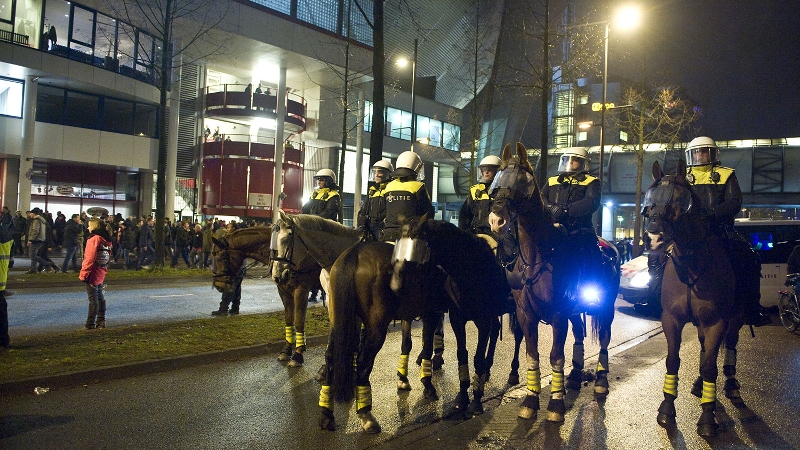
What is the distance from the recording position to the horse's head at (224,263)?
9602 millimetres

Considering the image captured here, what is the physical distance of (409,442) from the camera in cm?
548

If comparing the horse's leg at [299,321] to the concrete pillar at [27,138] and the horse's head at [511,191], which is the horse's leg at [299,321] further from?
the concrete pillar at [27,138]

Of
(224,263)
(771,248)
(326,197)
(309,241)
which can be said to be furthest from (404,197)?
(771,248)

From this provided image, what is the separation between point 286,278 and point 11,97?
2525 centimetres

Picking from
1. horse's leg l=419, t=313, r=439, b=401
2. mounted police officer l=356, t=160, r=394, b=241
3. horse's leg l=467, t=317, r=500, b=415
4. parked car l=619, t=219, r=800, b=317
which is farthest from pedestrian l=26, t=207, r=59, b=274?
parked car l=619, t=219, r=800, b=317

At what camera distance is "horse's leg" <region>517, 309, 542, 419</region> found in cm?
629

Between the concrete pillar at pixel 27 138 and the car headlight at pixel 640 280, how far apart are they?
2541 cm

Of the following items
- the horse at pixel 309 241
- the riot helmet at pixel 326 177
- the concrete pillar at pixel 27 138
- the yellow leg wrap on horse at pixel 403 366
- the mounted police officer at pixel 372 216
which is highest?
the concrete pillar at pixel 27 138

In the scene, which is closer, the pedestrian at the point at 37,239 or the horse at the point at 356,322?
the horse at the point at 356,322

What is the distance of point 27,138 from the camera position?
2630 cm

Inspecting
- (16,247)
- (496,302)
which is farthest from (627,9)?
(16,247)

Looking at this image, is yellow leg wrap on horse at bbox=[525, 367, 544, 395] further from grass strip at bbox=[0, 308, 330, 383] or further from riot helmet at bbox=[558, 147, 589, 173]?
grass strip at bbox=[0, 308, 330, 383]

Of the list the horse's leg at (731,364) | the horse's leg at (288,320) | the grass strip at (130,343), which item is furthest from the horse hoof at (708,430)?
the grass strip at (130,343)

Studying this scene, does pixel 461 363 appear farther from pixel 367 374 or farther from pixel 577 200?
pixel 577 200
